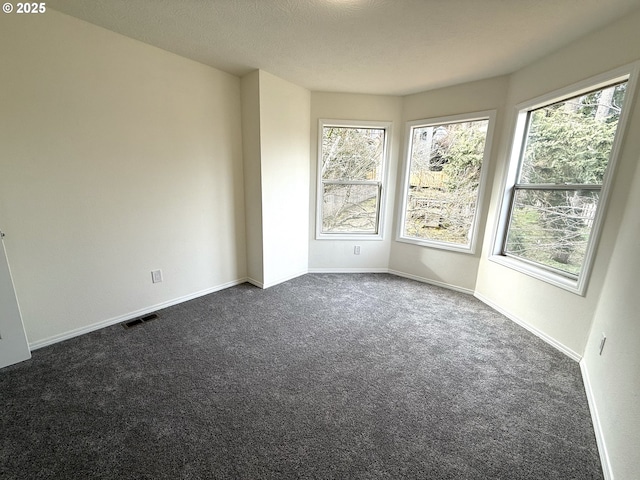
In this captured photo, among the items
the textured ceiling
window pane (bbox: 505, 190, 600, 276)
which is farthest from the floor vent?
window pane (bbox: 505, 190, 600, 276)

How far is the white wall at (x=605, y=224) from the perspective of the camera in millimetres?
1831

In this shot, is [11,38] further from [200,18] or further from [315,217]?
[315,217]

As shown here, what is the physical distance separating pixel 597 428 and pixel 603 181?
1602mm

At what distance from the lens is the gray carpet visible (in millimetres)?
1302

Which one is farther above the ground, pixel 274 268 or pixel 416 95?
pixel 416 95

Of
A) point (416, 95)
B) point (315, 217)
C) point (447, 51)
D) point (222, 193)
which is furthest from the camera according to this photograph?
point (315, 217)

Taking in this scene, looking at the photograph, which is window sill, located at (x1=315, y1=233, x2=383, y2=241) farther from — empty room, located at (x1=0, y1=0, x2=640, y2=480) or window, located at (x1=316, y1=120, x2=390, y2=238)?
empty room, located at (x1=0, y1=0, x2=640, y2=480)

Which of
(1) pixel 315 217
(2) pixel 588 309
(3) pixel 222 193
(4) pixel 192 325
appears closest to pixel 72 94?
(3) pixel 222 193

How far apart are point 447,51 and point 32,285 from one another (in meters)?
3.71

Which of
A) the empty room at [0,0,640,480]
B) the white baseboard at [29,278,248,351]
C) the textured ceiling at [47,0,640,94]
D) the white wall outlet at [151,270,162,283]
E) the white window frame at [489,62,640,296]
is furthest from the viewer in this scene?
the white wall outlet at [151,270,162,283]

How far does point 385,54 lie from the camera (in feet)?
7.68

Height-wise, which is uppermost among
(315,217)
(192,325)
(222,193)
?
(222,193)

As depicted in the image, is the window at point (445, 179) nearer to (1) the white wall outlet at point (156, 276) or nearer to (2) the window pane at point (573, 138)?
(2) the window pane at point (573, 138)

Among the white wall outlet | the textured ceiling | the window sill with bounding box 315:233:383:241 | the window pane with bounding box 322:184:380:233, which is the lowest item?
the white wall outlet
